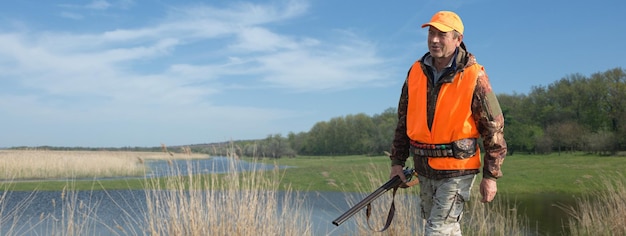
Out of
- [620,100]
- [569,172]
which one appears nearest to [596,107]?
[620,100]

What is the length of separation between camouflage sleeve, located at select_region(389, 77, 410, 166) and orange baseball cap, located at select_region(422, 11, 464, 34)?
58 centimetres

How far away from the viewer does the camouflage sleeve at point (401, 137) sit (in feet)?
12.3

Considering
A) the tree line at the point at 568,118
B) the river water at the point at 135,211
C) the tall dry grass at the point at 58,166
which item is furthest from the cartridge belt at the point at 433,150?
the tree line at the point at 568,118

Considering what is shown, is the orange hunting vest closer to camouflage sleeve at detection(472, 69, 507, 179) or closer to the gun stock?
camouflage sleeve at detection(472, 69, 507, 179)

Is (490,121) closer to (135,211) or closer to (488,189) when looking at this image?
(488,189)

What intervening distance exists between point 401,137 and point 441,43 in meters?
0.83

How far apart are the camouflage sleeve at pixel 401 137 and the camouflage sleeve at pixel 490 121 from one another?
56 cm

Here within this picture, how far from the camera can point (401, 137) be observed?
381 centimetres

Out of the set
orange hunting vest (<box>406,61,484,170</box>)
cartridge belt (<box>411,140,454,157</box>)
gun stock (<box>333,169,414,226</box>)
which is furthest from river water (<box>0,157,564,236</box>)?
orange hunting vest (<box>406,61,484,170</box>)

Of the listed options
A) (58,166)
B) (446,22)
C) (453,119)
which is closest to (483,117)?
(453,119)

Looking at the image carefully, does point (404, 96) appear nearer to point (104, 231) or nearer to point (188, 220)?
point (188, 220)

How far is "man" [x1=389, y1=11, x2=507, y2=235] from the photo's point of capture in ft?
10.8

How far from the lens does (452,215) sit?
11.0 feet

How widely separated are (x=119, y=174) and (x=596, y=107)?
41479 mm
